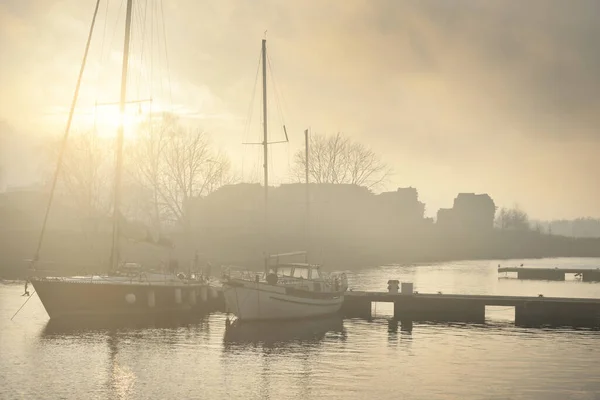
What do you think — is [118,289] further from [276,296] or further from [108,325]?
[276,296]

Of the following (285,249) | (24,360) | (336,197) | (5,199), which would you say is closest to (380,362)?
(24,360)

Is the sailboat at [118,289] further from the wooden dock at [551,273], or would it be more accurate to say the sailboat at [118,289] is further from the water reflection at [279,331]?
the wooden dock at [551,273]

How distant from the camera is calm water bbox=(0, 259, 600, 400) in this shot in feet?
96.5

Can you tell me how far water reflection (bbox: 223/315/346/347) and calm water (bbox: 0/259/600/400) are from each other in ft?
0.23

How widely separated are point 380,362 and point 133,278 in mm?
17572

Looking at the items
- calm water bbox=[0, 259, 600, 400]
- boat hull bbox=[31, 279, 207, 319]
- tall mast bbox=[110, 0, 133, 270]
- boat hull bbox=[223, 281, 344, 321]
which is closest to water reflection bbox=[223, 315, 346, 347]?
calm water bbox=[0, 259, 600, 400]

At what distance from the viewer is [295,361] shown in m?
35.2

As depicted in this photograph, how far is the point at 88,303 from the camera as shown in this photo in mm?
44938

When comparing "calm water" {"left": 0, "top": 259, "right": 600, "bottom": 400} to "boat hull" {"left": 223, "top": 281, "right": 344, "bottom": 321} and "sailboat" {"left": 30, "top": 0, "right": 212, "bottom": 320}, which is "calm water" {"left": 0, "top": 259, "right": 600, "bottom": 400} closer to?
"boat hull" {"left": 223, "top": 281, "right": 344, "bottom": 321}

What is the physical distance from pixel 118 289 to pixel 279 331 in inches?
396

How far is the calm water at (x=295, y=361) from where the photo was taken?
96.5ft

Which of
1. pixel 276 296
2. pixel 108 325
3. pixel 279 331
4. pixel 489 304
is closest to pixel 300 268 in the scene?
pixel 276 296

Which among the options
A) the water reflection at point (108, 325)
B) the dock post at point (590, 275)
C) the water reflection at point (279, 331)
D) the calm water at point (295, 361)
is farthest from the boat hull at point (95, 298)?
the dock post at point (590, 275)

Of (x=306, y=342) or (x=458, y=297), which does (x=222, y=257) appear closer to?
(x=458, y=297)
